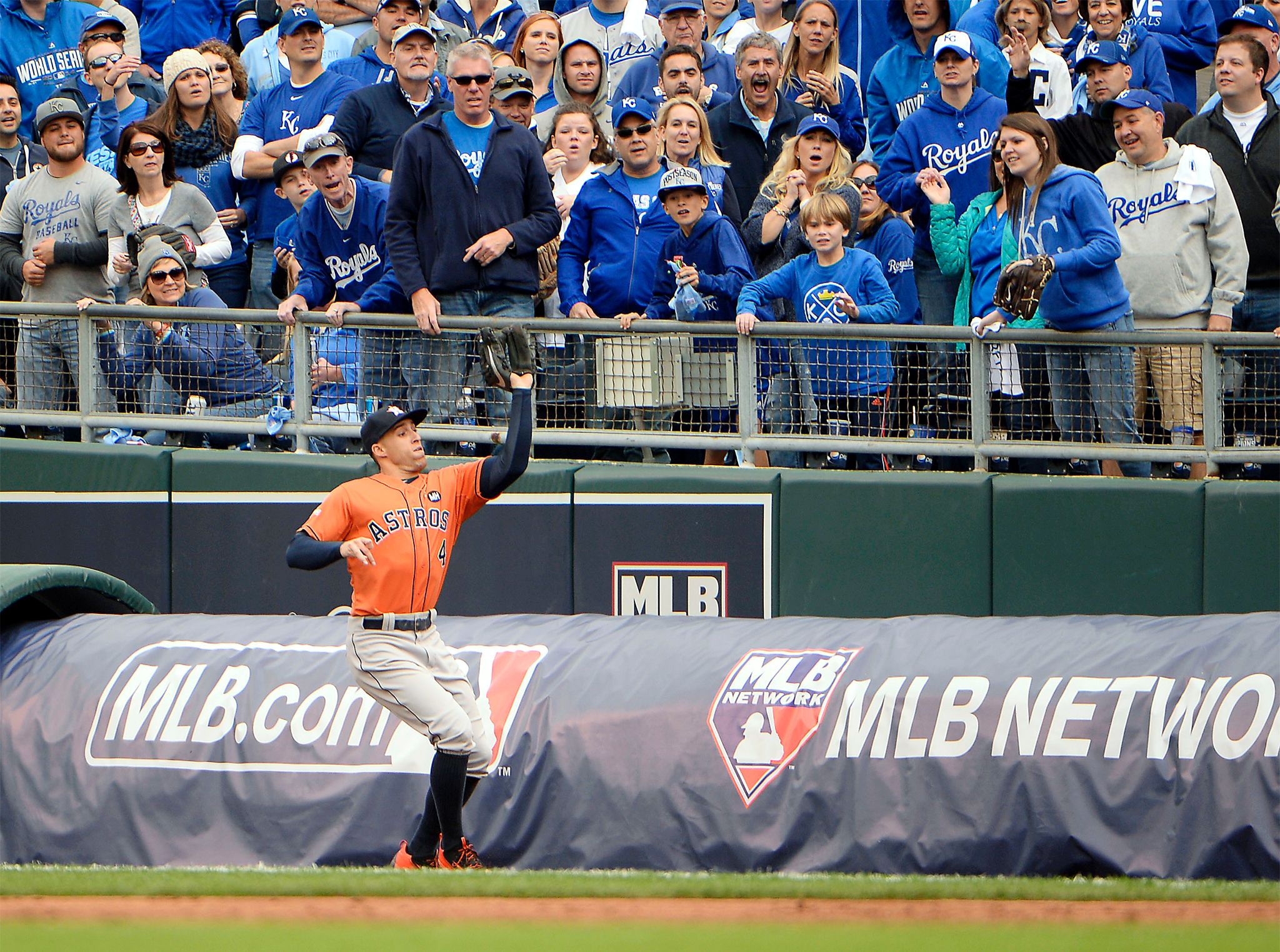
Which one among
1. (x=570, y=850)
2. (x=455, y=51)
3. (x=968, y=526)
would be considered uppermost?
(x=455, y=51)

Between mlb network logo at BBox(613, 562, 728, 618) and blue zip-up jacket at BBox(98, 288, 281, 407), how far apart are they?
2348 millimetres

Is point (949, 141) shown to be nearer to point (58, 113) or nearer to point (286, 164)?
point (286, 164)

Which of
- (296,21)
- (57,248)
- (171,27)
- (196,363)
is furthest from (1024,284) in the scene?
(171,27)

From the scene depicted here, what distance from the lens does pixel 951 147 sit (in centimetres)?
967

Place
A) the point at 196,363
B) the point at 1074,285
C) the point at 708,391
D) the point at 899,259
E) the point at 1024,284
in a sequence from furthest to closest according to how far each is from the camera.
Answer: the point at 196,363 < the point at 899,259 < the point at 708,391 < the point at 1074,285 < the point at 1024,284

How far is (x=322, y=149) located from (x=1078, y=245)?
13.6 ft

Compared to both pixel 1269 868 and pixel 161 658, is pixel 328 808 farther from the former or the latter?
pixel 1269 868

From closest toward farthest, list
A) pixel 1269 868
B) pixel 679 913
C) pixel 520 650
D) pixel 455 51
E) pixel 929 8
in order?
pixel 679 913 < pixel 1269 868 < pixel 520 650 < pixel 455 51 < pixel 929 8

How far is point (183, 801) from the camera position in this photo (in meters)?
7.83

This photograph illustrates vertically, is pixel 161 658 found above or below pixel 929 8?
below

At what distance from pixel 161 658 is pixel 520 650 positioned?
177 cm

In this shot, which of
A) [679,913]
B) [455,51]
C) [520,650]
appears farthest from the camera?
[455,51]

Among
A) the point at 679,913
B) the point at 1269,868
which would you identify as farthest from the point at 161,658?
the point at 1269,868

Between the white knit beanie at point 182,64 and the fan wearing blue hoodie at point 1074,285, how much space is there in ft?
17.9
